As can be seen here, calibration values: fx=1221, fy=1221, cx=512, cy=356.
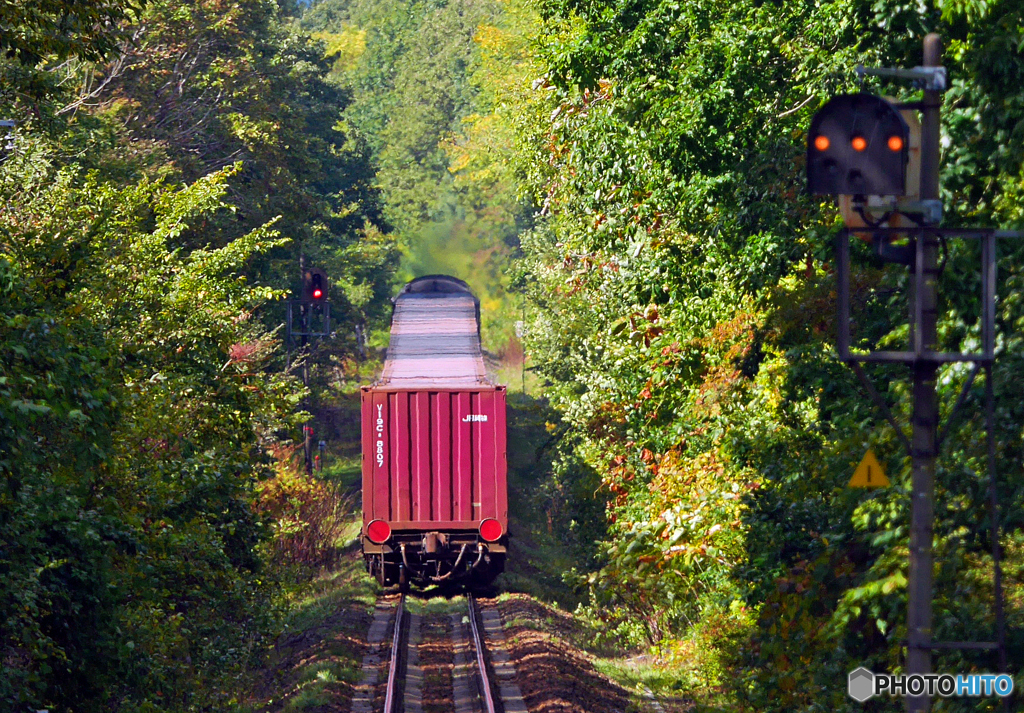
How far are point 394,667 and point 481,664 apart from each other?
1286mm

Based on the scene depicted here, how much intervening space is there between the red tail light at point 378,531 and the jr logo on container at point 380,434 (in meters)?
1.03

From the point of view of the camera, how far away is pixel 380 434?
21.7 m

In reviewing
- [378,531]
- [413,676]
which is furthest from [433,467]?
[413,676]

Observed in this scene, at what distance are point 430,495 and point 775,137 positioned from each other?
9909mm

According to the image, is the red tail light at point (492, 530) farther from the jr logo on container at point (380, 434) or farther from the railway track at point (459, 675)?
the jr logo on container at point (380, 434)

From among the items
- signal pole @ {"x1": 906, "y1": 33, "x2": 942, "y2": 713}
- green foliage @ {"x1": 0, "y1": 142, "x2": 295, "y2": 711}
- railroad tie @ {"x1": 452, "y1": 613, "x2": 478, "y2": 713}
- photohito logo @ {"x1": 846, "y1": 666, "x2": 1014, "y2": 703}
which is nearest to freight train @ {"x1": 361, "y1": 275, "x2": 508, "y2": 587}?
railroad tie @ {"x1": 452, "y1": 613, "x2": 478, "y2": 713}

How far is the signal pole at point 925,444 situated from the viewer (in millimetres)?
6551

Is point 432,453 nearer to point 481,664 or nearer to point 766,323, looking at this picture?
point 481,664

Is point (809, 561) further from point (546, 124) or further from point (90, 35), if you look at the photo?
point (546, 124)

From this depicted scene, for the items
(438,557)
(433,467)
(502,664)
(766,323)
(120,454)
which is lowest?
(502,664)

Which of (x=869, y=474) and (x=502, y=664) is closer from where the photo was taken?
(x=869, y=474)

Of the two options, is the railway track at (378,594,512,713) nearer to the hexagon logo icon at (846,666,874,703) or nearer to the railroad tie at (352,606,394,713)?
the railroad tie at (352,606,394,713)

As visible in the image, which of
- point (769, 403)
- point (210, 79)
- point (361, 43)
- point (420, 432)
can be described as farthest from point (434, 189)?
point (769, 403)

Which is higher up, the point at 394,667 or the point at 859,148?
the point at 859,148
